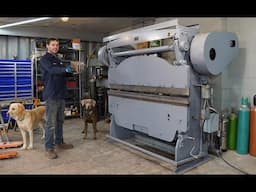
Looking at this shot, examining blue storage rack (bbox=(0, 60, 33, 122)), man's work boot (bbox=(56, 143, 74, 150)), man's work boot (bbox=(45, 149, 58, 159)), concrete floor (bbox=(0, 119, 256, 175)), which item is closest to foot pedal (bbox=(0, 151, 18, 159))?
concrete floor (bbox=(0, 119, 256, 175))

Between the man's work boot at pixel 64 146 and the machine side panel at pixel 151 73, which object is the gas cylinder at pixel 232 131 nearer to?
the machine side panel at pixel 151 73

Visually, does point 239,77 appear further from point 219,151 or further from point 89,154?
point 89,154

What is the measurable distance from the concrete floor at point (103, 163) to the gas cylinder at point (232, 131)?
0.12 metres

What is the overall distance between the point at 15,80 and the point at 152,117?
3194 millimetres

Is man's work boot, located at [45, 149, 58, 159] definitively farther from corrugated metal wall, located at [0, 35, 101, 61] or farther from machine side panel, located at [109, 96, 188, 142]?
corrugated metal wall, located at [0, 35, 101, 61]

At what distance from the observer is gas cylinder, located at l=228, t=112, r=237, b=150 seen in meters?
3.02

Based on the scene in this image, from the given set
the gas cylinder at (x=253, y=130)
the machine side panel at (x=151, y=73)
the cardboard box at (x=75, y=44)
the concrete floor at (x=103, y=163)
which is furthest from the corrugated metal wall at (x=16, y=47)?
the gas cylinder at (x=253, y=130)

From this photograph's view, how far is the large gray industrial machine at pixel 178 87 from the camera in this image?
2350 millimetres

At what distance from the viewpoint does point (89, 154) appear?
2.95 m

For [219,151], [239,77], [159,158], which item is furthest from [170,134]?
[239,77]

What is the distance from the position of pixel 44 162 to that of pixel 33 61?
2.80 metres

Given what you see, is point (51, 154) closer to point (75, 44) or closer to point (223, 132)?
point (223, 132)

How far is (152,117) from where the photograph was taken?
2725 millimetres

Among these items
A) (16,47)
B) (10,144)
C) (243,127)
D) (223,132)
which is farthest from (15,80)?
(243,127)
